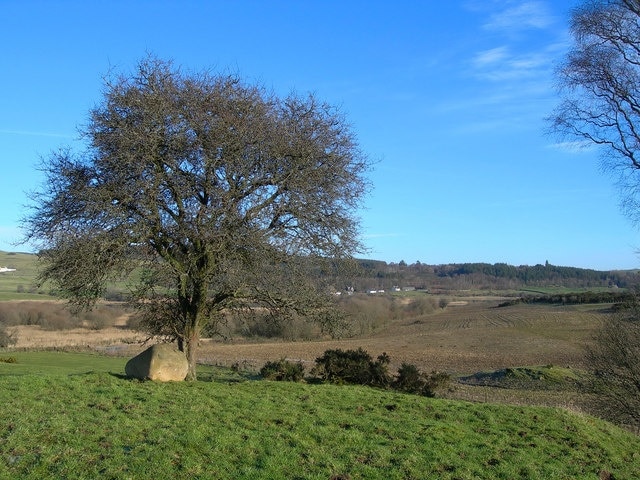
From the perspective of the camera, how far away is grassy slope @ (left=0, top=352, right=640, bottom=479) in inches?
298

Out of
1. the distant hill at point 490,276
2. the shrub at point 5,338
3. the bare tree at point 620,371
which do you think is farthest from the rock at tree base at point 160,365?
the distant hill at point 490,276

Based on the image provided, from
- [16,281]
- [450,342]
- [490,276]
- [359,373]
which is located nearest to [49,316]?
[16,281]

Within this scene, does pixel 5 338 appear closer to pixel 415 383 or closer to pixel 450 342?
pixel 415 383

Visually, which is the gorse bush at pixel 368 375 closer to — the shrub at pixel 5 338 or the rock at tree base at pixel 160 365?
the rock at tree base at pixel 160 365

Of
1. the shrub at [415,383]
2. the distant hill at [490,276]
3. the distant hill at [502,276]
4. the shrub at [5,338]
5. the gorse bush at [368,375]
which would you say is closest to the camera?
the shrub at [415,383]

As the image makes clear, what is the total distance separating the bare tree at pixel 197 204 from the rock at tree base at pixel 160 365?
116cm

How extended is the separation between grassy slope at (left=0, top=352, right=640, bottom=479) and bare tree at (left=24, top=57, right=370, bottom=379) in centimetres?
297

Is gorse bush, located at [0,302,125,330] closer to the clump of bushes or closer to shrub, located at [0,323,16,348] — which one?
shrub, located at [0,323,16,348]

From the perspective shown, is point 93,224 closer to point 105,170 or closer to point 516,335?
point 105,170

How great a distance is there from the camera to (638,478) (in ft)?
29.3

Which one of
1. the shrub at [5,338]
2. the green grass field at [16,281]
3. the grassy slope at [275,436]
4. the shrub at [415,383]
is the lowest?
the shrub at [5,338]

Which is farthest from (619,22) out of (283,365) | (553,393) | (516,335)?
(516,335)

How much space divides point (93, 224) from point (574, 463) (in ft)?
38.4

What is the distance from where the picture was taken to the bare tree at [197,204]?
46.5ft
